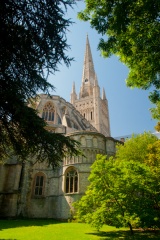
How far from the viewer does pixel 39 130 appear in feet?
23.8

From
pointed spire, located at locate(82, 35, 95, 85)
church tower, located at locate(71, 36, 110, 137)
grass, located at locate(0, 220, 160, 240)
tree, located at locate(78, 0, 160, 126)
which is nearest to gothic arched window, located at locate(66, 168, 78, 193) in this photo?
grass, located at locate(0, 220, 160, 240)

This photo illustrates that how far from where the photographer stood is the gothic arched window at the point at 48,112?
123ft

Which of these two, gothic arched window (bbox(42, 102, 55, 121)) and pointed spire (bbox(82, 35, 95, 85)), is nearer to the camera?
gothic arched window (bbox(42, 102, 55, 121))

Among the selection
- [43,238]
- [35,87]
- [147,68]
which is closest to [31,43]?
[35,87]

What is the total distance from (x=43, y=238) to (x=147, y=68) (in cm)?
899

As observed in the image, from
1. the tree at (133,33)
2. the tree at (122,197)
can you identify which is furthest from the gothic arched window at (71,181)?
the tree at (133,33)

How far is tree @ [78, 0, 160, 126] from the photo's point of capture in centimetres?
748

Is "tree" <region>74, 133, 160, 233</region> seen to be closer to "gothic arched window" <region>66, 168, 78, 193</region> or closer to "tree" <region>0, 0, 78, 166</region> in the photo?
"tree" <region>0, 0, 78, 166</region>

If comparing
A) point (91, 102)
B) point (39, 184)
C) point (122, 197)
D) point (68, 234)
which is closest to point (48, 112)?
point (39, 184)

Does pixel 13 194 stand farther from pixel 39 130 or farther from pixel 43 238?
pixel 39 130

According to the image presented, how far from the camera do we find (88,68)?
3317 inches

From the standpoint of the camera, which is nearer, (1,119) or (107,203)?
(1,119)

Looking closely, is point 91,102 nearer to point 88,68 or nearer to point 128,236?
point 88,68

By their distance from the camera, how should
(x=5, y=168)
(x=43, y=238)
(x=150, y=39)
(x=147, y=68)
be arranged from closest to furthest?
(x=150, y=39) < (x=147, y=68) < (x=43, y=238) < (x=5, y=168)
